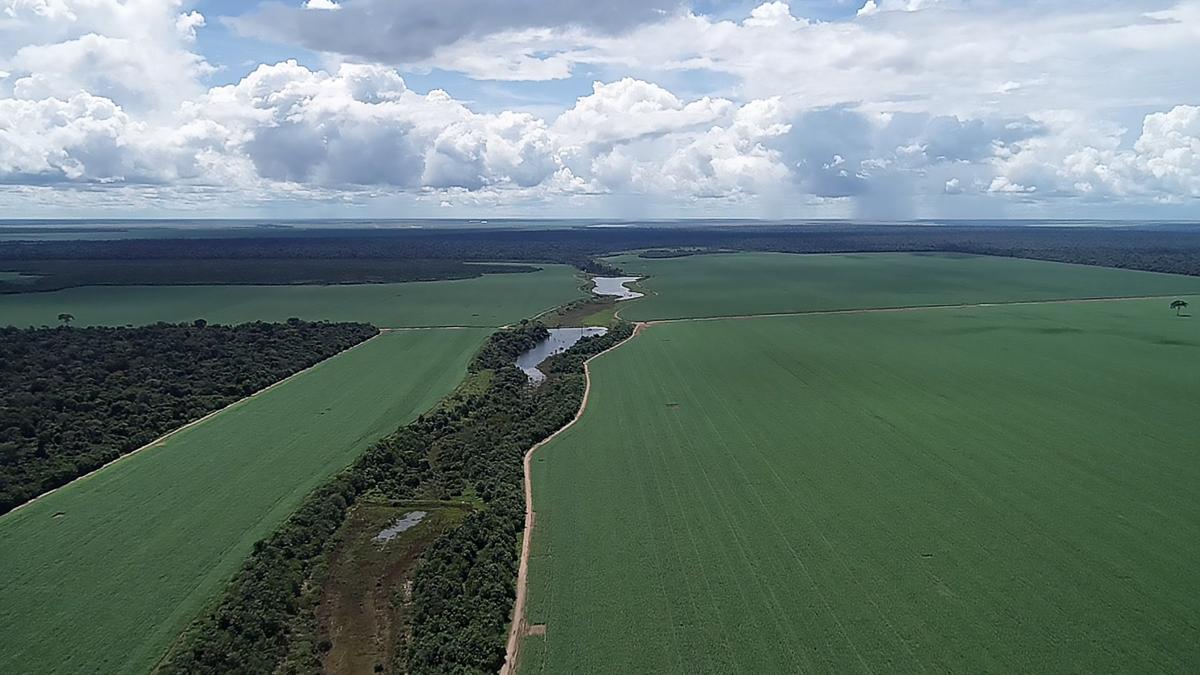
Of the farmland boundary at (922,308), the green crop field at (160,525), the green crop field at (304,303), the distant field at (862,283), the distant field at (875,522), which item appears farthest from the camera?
the distant field at (862,283)

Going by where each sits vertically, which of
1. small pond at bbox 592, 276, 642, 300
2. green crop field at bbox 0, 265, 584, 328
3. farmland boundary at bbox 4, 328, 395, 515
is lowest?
farmland boundary at bbox 4, 328, 395, 515

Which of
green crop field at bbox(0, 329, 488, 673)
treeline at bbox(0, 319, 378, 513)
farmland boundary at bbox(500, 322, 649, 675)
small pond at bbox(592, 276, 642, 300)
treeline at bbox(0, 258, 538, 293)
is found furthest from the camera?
treeline at bbox(0, 258, 538, 293)

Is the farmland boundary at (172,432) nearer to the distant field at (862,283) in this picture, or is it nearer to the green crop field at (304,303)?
the green crop field at (304,303)

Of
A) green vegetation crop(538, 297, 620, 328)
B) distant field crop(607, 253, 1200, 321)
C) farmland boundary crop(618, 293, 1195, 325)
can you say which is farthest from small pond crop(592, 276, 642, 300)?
farmland boundary crop(618, 293, 1195, 325)

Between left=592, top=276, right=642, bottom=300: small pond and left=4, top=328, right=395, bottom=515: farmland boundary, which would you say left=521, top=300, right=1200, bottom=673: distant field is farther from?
left=592, top=276, right=642, bottom=300: small pond

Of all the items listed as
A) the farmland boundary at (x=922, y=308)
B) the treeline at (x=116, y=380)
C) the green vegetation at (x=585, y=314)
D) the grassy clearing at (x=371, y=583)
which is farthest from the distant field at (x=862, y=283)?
the grassy clearing at (x=371, y=583)

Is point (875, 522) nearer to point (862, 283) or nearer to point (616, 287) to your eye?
point (616, 287)

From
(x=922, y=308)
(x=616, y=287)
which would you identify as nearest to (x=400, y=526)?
(x=922, y=308)
